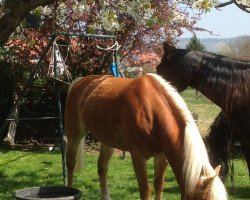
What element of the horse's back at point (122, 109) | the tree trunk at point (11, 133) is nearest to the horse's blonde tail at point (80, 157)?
the horse's back at point (122, 109)

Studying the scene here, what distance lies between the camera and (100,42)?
936 centimetres

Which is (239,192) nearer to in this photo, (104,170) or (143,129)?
(104,170)

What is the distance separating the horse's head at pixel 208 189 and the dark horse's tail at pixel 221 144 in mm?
2064

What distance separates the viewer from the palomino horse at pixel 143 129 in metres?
3.65

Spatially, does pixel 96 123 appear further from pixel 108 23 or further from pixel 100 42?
pixel 100 42

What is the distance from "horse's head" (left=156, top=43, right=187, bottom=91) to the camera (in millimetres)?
5004

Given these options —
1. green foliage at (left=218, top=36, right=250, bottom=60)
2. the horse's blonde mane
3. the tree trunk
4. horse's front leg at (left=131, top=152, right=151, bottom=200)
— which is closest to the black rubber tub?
horse's front leg at (left=131, top=152, right=151, bottom=200)

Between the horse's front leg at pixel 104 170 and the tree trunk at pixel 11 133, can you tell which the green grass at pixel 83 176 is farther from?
the tree trunk at pixel 11 133

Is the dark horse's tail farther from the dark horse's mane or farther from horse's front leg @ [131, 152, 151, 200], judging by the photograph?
horse's front leg @ [131, 152, 151, 200]

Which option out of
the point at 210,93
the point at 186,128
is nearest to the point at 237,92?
the point at 210,93

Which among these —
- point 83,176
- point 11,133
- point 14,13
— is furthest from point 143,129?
point 11,133

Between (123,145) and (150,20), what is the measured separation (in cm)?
198

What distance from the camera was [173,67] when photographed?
5.03m

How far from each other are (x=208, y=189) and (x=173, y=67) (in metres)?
1.87
